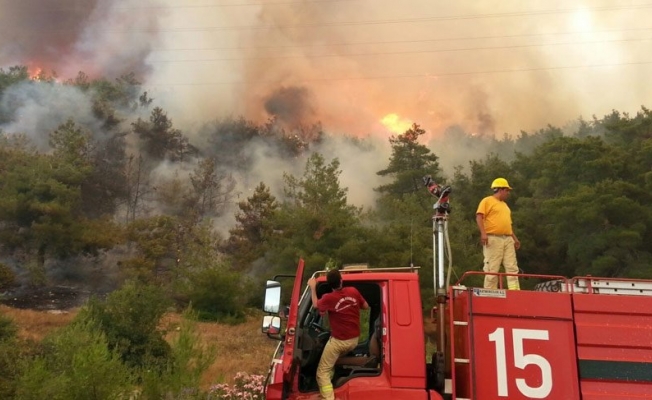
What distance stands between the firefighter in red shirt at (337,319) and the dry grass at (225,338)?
11817mm

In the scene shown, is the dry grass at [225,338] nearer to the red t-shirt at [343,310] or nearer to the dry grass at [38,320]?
the dry grass at [38,320]

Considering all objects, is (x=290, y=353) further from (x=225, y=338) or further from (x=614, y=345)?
(x=225, y=338)

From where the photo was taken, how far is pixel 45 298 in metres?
39.7

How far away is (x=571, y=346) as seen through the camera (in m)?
4.98

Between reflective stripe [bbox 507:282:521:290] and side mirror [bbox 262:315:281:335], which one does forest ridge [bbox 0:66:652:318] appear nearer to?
reflective stripe [bbox 507:282:521:290]

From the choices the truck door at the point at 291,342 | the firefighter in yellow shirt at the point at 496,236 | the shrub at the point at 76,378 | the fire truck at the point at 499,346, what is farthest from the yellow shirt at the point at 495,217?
the shrub at the point at 76,378

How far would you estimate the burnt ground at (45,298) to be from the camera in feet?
122

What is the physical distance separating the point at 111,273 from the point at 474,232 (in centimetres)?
3100

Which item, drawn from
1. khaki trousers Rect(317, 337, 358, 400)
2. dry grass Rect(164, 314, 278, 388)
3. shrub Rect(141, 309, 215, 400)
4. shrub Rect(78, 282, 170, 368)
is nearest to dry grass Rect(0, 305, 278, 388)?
dry grass Rect(164, 314, 278, 388)

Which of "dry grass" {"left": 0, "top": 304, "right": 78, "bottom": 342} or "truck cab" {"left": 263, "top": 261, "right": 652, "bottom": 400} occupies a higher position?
"truck cab" {"left": 263, "top": 261, "right": 652, "bottom": 400}

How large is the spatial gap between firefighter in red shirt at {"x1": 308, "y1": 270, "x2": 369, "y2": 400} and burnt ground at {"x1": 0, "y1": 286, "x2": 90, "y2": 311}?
36940 millimetres

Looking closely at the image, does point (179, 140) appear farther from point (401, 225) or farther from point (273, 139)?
point (401, 225)

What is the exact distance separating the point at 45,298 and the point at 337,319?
40.3 metres

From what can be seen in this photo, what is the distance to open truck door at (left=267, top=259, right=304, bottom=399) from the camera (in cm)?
518
